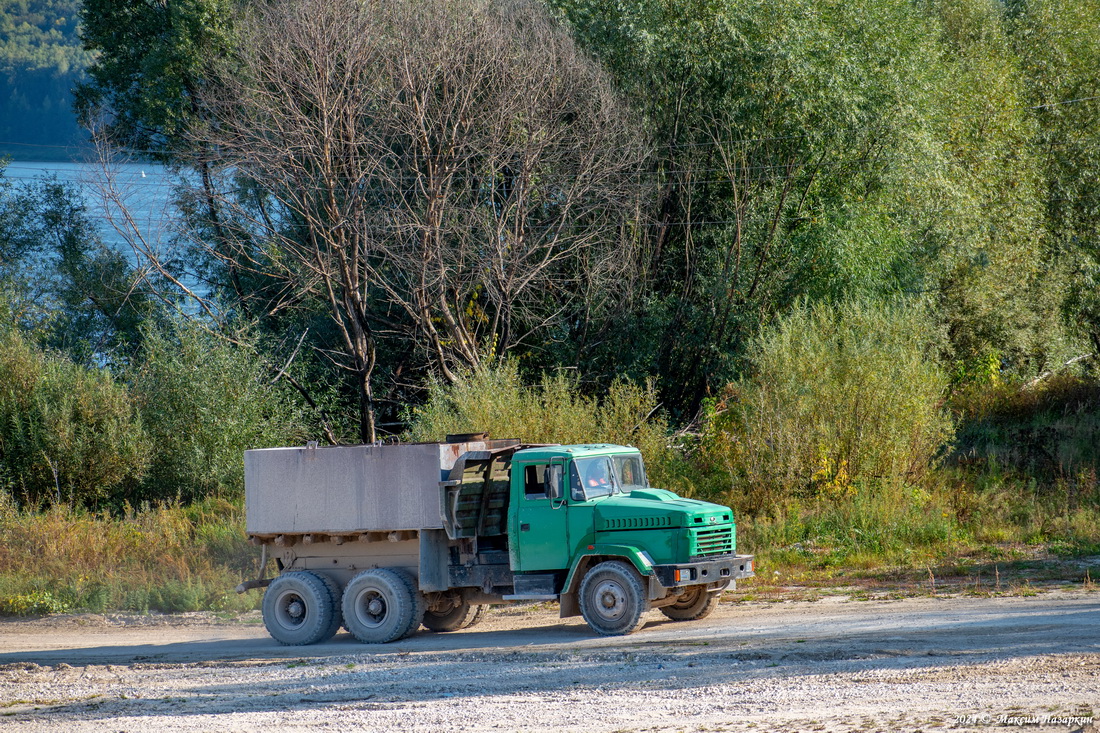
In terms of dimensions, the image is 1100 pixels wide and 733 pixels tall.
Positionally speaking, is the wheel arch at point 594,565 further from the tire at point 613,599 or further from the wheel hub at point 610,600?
the wheel hub at point 610,600

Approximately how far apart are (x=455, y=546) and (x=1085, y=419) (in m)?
18.0

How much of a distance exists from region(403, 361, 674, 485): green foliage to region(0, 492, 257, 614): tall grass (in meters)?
4.51

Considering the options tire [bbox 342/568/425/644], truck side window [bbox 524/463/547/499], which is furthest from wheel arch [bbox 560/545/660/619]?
tire [bbox 342/568/425/644]

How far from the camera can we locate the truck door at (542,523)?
12.4 meters

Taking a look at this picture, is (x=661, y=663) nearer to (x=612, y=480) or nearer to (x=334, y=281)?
(x=612, y=480)

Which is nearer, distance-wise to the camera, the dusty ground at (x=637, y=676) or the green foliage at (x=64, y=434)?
the dusty ground at (x=637, y=676)

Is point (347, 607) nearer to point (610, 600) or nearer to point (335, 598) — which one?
point (335, 598)

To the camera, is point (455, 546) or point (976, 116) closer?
point (455, 546)

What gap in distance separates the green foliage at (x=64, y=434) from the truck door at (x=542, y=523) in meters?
15.1

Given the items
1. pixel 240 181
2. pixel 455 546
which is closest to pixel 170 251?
pixel 240 181

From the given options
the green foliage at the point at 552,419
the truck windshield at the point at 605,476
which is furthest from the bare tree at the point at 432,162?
the truck windshield at the point at 605,476

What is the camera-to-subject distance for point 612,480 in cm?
1281

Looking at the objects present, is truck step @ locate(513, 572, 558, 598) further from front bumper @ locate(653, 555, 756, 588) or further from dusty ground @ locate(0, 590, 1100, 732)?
front bumper @ locate(653, 555, 756, 588)

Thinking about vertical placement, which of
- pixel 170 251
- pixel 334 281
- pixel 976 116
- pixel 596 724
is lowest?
pixel 596 724
